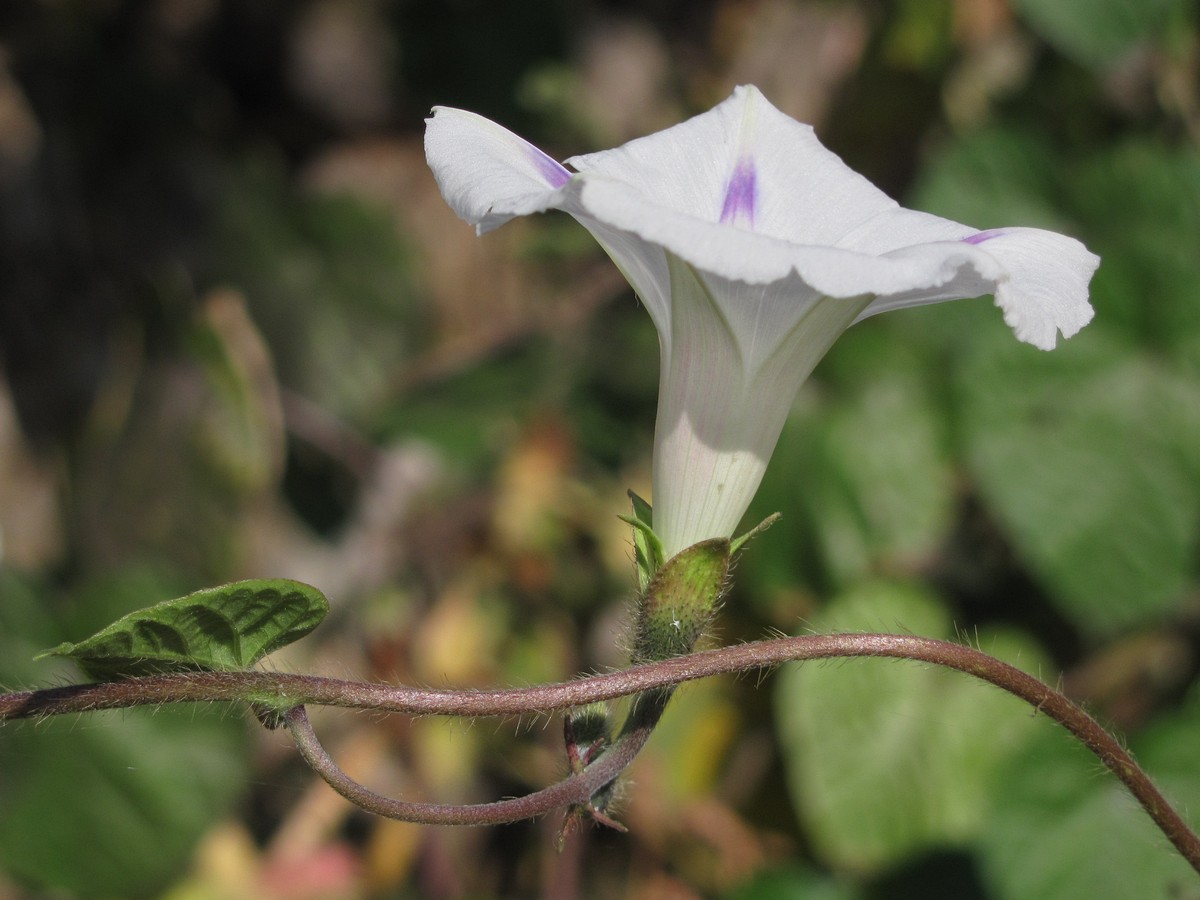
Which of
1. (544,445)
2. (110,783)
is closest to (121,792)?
(110,783)

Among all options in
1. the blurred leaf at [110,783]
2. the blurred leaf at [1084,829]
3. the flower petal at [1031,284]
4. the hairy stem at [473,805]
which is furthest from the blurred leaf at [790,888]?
the flower petal at [1031,284]

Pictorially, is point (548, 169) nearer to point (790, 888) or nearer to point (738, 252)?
point (738, 252)

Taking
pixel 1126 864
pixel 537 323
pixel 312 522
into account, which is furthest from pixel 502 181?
pixel 312 522

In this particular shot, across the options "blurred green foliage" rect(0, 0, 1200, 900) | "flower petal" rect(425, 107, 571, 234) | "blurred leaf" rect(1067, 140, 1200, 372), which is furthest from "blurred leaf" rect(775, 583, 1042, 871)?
"flower petal" rect(425, 107, 571, 234)

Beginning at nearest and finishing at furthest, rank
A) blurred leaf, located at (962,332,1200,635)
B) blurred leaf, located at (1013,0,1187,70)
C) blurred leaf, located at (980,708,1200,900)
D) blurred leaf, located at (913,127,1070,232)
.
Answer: blurred leaf, located at (980,708,1200,900), blurred leaf, located at (962,332,1200,635), blurred leaf, located at (1013,0,1187,70), blurred leaf, located at (913,127,1070,232)

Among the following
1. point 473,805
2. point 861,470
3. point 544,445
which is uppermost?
point 544,445

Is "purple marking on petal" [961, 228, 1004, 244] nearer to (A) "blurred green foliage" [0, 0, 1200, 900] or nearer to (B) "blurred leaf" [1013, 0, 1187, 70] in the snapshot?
(A) "blurred green foliage" [0, 0, 1200, 900]
